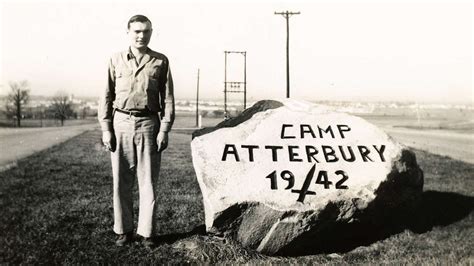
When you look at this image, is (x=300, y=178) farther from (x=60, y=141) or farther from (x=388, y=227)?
(x=60, y=141)

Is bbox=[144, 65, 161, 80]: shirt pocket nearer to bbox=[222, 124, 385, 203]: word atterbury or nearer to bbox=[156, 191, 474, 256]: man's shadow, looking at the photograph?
bbox=[222, 124, 385, 203]: word atterbury

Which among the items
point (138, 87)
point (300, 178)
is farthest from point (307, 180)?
point (138, 87)

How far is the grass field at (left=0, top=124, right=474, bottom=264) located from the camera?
443 cm

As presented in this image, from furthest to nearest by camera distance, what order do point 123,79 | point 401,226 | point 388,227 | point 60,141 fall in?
point 60,141
point 401,226
point 388,227
point 123,79

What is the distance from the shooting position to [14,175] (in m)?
8.66

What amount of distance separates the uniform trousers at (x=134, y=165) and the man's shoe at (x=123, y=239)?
0.17ft

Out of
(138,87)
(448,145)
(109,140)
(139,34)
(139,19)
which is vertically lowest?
(448,145)

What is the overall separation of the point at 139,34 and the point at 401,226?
387 cm

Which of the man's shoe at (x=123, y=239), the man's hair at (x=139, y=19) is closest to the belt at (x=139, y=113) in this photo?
the man's hair at (x=139, y=19)

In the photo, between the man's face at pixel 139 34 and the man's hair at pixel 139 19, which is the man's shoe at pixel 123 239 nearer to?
the man's face at pixel 139 34

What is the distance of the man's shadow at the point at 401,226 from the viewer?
194 inches

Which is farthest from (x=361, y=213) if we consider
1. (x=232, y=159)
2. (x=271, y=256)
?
(x=232, y=159)

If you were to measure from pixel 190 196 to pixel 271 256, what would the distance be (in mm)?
2477

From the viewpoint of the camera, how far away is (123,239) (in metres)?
4.63
